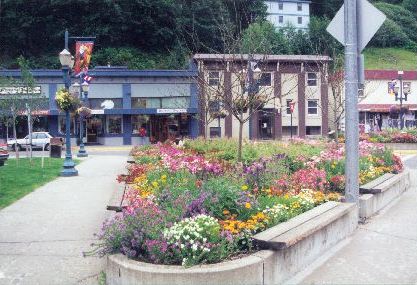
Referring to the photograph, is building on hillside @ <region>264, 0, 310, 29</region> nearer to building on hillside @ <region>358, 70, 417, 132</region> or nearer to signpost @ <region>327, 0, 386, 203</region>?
building on hillside @ <region>358, 70, 417, 132</region>

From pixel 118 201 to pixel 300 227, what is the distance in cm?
393

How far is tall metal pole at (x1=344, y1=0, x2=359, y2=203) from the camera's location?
8.48m

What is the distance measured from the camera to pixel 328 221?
7.21 meters

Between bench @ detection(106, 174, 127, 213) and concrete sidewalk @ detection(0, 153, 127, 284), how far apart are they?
1.34 ft

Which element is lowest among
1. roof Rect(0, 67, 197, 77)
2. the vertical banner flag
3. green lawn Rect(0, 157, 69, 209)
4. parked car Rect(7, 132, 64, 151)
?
green lawn Rect(0, 157, 69, 209)

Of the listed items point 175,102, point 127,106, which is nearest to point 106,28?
point 127,106

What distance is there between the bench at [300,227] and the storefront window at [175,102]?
38562 millimetres

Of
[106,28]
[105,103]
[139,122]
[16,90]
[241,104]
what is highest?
[106,28]

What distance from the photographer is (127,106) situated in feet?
151

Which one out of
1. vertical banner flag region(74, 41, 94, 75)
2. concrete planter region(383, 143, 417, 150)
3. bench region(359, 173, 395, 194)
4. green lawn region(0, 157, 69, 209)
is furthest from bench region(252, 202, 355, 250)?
concrete planter region(383, 143, 417, 150)

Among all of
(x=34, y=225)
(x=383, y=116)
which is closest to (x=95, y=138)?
(x=383, y=116)

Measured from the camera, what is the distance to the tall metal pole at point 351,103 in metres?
8.48

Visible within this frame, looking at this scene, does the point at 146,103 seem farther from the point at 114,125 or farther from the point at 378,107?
the point at 378,107

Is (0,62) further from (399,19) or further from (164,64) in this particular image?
(399,19)
